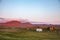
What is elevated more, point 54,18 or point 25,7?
point 25,7

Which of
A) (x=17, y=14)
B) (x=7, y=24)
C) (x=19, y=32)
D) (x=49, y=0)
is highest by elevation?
(x=49, y=0)

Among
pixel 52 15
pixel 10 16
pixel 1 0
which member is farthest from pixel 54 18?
pixel 1 0

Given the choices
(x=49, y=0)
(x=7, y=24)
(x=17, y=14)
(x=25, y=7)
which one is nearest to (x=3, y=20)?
(x=7, y=24)

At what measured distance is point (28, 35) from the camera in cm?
234

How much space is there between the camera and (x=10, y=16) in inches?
94.3

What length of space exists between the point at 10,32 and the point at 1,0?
0.57 m

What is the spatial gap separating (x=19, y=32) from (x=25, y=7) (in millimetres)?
443

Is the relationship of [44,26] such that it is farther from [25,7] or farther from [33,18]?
[25,7]

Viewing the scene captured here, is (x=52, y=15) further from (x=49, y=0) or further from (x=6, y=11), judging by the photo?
(x=6, y=11)

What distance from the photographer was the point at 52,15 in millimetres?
2406

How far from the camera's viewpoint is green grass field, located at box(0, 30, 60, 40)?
2.32 metres

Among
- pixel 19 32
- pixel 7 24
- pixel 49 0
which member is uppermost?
pixel 49 0

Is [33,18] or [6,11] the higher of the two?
[6,11]

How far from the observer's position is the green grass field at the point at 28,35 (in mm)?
2316
